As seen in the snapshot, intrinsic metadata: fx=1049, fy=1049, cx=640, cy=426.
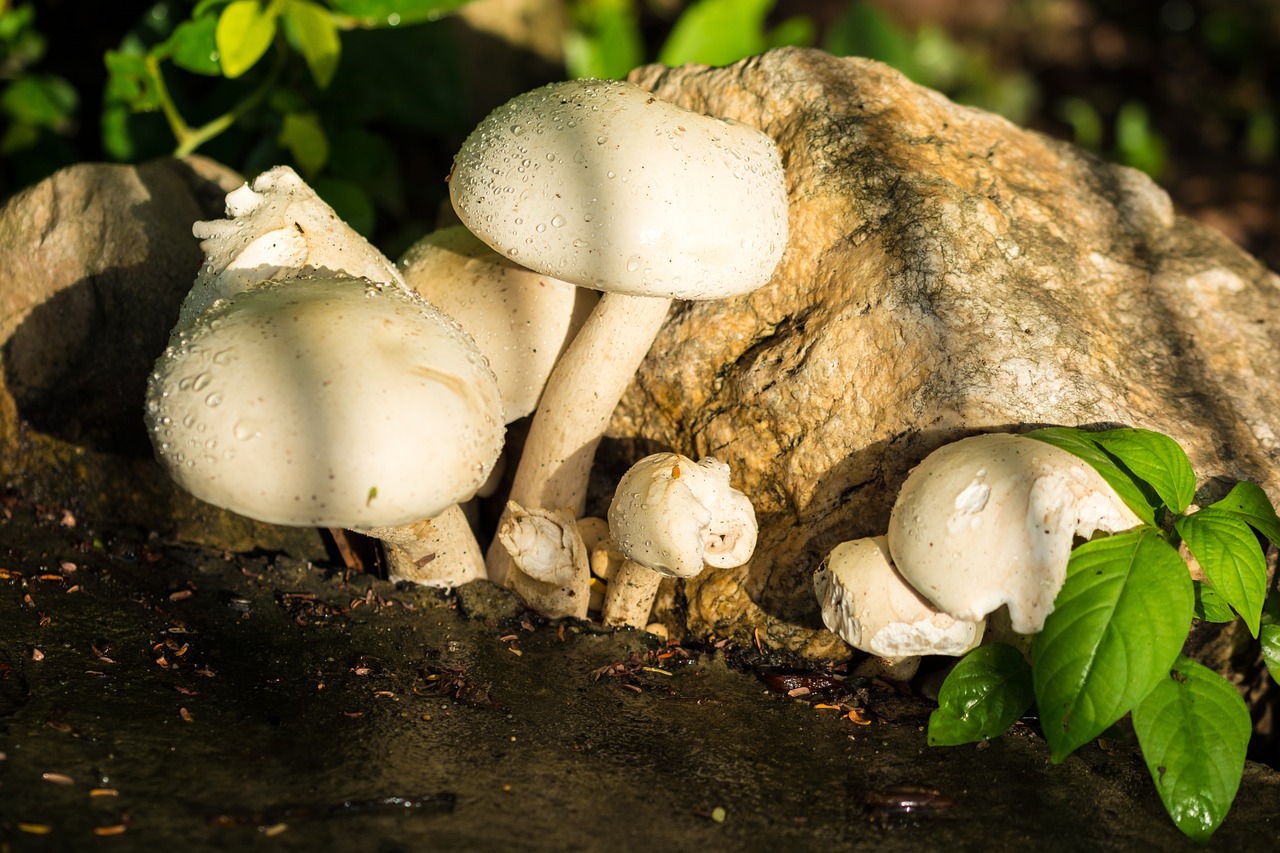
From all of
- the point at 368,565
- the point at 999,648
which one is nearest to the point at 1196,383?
the point at 999,648

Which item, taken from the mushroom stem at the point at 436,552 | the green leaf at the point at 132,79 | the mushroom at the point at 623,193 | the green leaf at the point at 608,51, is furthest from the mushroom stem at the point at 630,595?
the green leaf at the point at 608,51

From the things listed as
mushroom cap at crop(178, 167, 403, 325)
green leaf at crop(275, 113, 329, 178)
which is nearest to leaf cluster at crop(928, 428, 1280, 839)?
mushroom cap at crop(178, 167, 403, 325)

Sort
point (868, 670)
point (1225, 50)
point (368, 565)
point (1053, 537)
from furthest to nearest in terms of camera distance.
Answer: point (1225, 50) < point (368, 565) < point (868, 670) < point (1053, 537)

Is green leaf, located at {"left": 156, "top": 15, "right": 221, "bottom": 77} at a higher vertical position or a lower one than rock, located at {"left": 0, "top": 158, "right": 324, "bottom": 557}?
higher

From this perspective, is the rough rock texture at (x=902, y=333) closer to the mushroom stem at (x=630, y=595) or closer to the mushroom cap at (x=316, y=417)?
the mushroom stem at (x=630, y=595)

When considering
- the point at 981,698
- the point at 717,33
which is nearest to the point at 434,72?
the point at 717,33

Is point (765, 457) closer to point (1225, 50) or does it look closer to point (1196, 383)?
point (1196, 383)

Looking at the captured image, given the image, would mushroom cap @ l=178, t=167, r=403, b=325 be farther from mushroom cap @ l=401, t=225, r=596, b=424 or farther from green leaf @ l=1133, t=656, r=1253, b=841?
green leaf @ l=1133, t=656, r=1253, b=841
